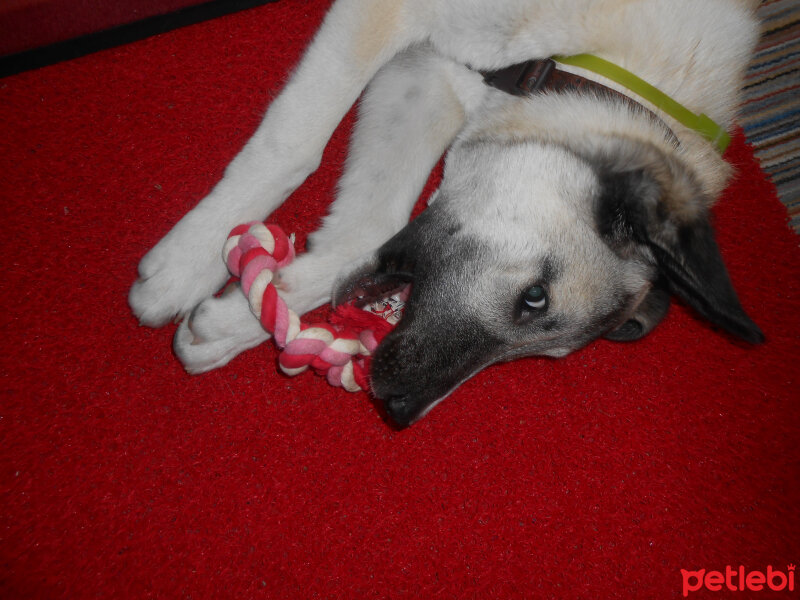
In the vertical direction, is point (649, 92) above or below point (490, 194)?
above

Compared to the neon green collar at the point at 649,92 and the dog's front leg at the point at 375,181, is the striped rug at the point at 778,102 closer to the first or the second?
the neon green collar at the point at 649,92

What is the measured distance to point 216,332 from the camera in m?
1.57

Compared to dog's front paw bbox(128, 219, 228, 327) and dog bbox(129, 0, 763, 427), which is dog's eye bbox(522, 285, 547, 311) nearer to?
dog bbox(129, 0, 763, 427)

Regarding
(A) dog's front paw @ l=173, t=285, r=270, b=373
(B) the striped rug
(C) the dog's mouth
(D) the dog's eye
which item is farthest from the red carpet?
(B) the striped rug

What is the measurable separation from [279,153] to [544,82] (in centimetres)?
79

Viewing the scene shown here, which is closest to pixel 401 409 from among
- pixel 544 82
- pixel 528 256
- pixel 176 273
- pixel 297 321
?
pixel 297 321

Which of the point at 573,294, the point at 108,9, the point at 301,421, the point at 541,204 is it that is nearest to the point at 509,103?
the point at 541,204

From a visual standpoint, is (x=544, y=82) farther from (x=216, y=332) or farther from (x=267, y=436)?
(x=267, y=436)

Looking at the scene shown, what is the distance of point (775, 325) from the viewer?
87.9 inches

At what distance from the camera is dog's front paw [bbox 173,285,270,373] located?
1.56 metres

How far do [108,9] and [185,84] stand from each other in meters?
0.30

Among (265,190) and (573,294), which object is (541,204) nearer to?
(573,294)

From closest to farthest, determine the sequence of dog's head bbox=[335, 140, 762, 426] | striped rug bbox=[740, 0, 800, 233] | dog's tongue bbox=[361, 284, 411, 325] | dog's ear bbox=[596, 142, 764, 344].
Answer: dog's ear bbox=[596, 142, 764, 344], dog's head bbox=[335, 140, 762, 426], dog's tongue bbox=[361, 284, 411, 325], striped rug bbox=[740, 0, 800, 233]

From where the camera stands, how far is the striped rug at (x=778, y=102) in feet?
8.02
